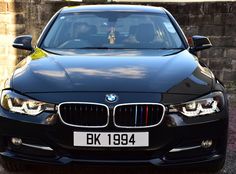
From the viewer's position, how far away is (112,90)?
330cm

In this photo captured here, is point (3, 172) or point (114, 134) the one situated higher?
point (114, 134)

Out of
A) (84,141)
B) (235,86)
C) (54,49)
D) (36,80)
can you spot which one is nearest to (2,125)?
(36,80)

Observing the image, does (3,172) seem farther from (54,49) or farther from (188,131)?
(188,131)

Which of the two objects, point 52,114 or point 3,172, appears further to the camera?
point 3,172

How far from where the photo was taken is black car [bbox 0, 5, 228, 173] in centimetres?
321

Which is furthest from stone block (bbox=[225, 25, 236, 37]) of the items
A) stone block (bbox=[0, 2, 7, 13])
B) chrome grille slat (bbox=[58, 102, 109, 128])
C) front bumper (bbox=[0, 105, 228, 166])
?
chrome grille slat (bbox=[58, 102, 109, 128])

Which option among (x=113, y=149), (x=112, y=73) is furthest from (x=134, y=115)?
(x=112, y=73)

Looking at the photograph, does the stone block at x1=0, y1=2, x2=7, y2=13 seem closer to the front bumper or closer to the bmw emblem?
the front bumper

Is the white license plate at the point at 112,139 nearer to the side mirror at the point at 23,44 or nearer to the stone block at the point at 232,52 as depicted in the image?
the side mirror at the point at 23,44

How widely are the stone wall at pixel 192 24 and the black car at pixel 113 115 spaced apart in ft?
13.4

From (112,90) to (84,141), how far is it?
0.41m

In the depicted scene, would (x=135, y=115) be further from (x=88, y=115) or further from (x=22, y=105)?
(x=22, y=105)

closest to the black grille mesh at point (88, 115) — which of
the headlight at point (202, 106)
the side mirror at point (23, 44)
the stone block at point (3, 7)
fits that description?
the headlight at point (202, 106)

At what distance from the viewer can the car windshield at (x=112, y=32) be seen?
4.57 metres
